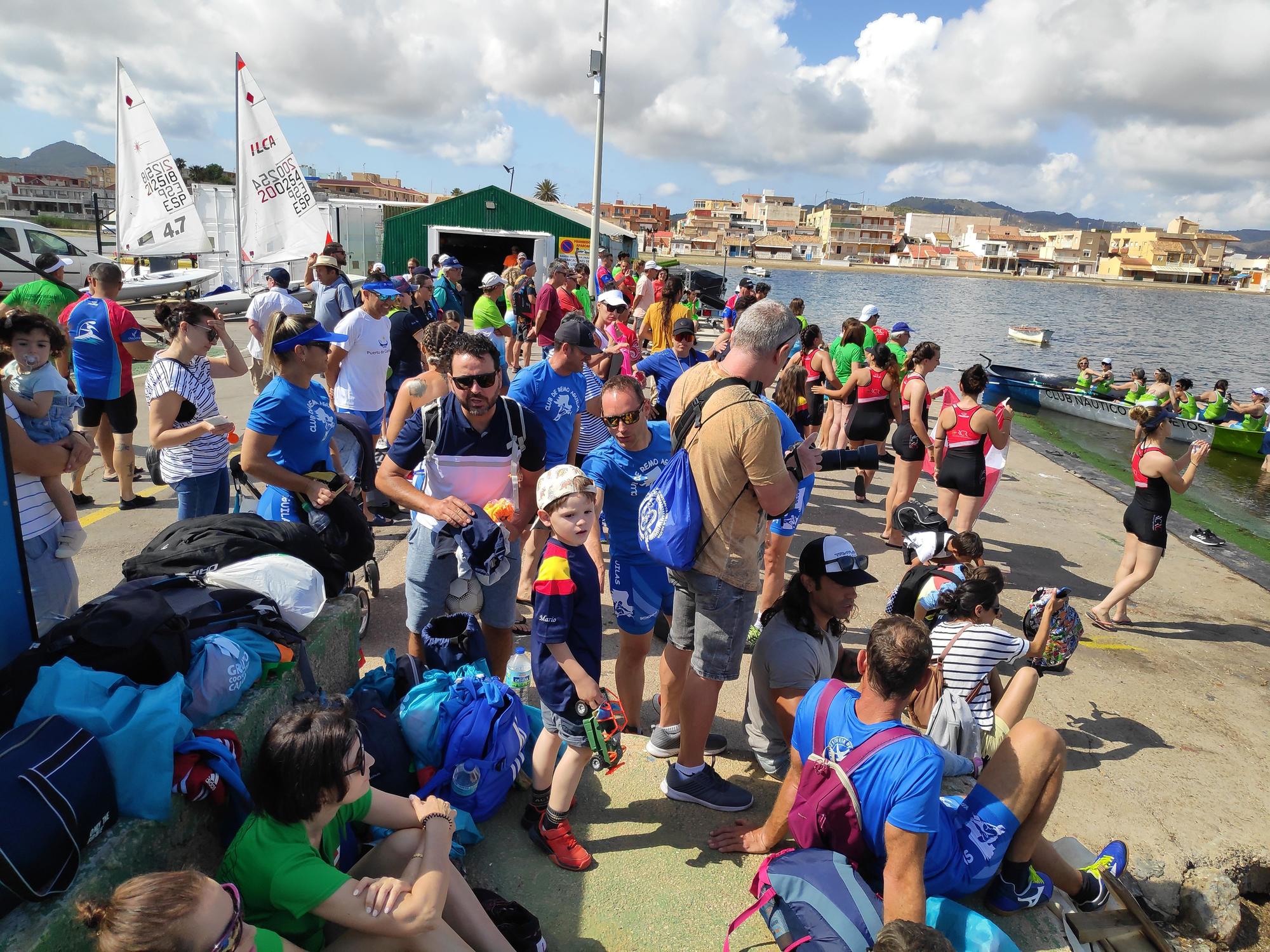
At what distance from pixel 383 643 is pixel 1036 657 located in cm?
374

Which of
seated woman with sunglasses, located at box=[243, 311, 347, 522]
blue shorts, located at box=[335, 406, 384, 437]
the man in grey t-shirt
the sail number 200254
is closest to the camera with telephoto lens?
the man in grey t-shirt

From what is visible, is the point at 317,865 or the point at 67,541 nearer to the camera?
the point at 317,865

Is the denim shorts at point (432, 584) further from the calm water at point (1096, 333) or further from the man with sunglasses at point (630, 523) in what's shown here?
the calm water at point (1096, 333)

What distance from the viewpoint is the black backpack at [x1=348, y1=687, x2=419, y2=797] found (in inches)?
110

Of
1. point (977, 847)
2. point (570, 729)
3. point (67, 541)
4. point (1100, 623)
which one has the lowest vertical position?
point (1100, 623)

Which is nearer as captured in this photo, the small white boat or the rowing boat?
the rowing boat

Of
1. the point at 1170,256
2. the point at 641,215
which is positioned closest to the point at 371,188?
the point at 641,215

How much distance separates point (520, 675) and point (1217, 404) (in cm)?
1852

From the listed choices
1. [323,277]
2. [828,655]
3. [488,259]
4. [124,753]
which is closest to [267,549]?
[124,753]

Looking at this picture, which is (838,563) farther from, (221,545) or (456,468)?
(221,545)

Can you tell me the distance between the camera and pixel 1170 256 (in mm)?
140625

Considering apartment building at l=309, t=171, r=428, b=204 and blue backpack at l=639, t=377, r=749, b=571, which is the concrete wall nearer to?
blue backpack at l=639, t=377, r=749, b=571

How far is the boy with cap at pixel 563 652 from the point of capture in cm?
279

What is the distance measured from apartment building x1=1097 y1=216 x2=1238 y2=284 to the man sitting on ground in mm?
157932
